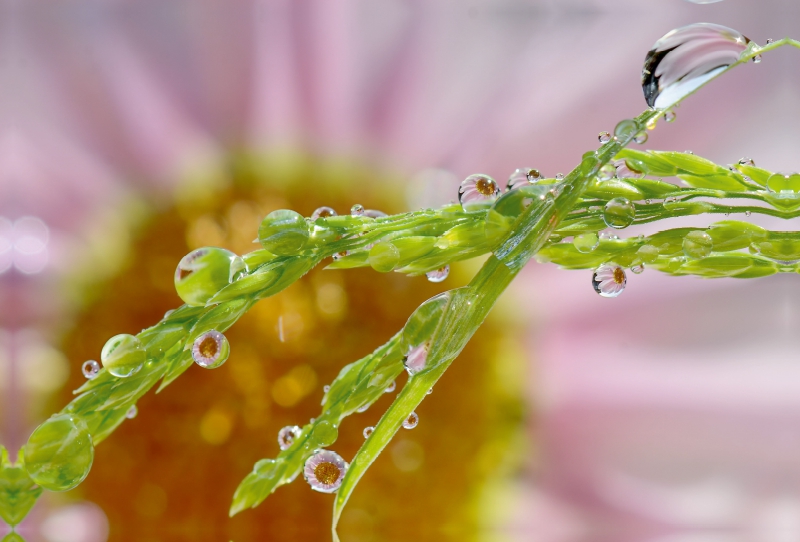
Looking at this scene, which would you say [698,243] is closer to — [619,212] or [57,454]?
[619,212]

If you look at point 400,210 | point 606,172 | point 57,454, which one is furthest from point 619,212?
point 400,210

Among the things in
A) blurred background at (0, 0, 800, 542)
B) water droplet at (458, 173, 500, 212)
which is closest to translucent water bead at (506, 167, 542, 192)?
water droplet at (458, 173, 500, 212)

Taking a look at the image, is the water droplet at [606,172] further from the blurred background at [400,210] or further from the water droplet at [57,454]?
the blurred background at [400,210]

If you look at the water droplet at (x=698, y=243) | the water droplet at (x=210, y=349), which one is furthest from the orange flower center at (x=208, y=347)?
the water droplet at (x=698, y=243)

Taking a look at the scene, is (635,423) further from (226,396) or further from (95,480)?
(95,480)

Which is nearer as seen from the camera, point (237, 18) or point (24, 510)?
point (24, 510)

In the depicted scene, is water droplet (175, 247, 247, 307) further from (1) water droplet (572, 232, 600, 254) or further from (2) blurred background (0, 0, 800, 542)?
(2) blurred background (0, 0, 800, 542)

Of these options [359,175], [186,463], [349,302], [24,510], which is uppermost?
[359,175]

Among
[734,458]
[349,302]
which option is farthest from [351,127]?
[734,458]
